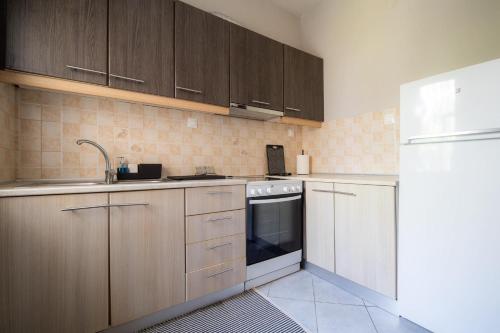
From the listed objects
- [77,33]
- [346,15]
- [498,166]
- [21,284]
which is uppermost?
[346,15]

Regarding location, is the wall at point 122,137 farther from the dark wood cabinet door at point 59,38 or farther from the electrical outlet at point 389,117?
the electrical outlet at point 389,117

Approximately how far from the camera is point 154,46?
4.84ft

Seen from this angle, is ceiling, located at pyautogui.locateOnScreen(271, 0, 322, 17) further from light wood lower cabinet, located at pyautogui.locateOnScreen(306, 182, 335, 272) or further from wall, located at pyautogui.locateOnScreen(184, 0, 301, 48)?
light wood lower cabinet, located at pyautogui.locateOnScreen(306, 182, 335, 272)

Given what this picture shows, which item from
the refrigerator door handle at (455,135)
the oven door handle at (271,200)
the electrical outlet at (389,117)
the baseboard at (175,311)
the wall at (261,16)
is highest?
the wall at (261,16)

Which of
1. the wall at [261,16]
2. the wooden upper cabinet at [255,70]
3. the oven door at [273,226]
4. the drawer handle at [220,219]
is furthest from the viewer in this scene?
the wall at [261,16]

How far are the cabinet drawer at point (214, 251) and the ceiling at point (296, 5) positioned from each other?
2574 mm

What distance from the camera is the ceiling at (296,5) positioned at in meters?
2.48

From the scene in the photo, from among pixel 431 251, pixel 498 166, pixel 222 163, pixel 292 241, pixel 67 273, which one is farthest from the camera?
pixel 222 163

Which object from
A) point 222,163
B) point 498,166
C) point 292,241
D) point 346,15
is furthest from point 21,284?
point 346,15

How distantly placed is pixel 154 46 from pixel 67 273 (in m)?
1.42

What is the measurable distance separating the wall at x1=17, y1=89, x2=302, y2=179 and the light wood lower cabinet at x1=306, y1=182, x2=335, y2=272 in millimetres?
702

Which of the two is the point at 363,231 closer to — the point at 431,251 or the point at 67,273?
the point at 431,251

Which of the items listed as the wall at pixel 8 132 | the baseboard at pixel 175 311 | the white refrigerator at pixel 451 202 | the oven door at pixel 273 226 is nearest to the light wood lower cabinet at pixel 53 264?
the baseboard at pixel 175 311

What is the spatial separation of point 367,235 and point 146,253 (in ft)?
4.71
